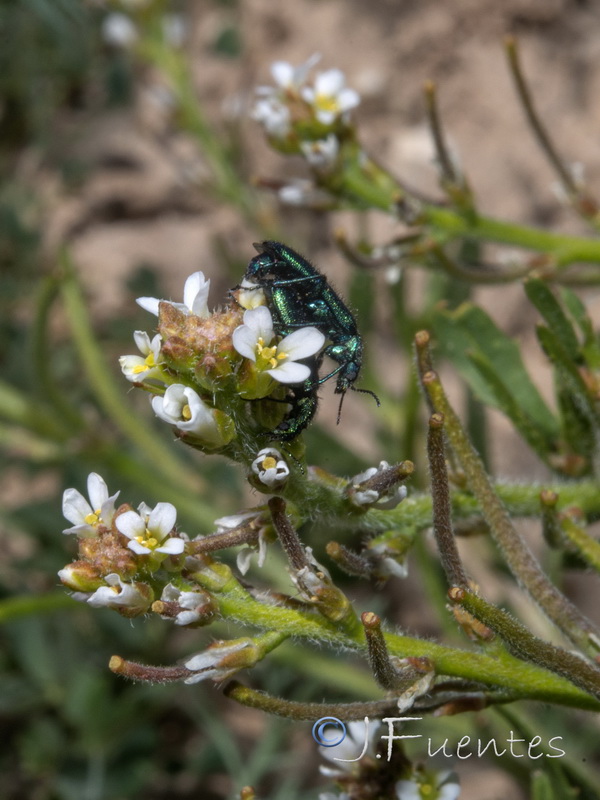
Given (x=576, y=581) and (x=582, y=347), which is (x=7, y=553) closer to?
(x=576, y=581)

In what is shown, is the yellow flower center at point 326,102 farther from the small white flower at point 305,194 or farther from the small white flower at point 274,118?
the small white flower at point 305,194

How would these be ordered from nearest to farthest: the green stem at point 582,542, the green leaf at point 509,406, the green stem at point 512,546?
the green stem at point 512,546, the green stem at point 582,542, the green leaf at point 509,406

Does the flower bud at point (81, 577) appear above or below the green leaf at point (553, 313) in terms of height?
below

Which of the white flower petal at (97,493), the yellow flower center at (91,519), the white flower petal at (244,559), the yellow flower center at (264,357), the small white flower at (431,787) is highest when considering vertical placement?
the yellow flower center at (264,357)

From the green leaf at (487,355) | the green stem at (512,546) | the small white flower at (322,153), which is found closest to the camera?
the green stem at (512,546)

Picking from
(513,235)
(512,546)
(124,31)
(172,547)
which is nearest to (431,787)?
(512,546)

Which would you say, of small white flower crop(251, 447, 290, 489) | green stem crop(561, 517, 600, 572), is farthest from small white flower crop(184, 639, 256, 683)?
green stem crop(561, 517, 600, 572)

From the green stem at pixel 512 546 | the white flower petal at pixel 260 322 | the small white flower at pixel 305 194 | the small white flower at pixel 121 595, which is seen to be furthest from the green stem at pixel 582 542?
the small white flower at pixel 305 194

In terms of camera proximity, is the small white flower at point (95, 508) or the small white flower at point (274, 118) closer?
the small white flower at point (95, 508)
